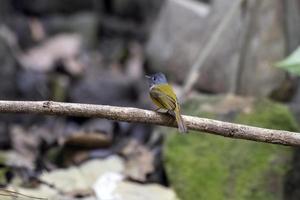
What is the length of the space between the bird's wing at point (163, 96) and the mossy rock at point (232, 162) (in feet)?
3.28

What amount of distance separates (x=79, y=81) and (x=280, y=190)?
2.47 metres

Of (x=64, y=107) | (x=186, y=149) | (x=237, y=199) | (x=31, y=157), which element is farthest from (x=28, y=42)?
(x=64, y=107)

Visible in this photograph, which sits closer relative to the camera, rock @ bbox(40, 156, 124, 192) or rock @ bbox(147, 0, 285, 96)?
rock @ bbox(40, 156, 124, 192)

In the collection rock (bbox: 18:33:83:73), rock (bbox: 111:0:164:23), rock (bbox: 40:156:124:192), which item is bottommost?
rock (bbox: 40:156:124:192)

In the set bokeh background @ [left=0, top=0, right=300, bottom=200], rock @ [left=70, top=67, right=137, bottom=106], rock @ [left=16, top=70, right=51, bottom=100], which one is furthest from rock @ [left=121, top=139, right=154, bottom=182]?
rock @ [left=16, top=70, right=51, bottom=100]

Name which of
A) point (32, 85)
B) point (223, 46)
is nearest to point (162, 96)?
point (223, 46)

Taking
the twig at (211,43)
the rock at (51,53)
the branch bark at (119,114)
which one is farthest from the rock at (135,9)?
the branch bark at (119,114)

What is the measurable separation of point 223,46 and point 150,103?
0.78m

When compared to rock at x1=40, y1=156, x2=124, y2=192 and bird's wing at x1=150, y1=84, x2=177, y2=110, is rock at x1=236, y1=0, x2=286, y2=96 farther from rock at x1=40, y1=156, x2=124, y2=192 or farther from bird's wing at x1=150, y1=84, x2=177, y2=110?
bird's wing at x1=150, y1=84, x2=177, y2=110

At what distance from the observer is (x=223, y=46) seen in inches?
222

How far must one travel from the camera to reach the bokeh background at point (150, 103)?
4473 millimetres

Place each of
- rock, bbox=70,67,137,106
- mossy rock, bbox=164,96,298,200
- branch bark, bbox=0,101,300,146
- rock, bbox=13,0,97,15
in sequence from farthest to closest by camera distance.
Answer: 1. rock, bbox=13,0,97,15
2. rock, bbox=70,67,137,106
3. mossy rock, bbox=164,96,298,200
4. branch bark, bbox=0,101,300,146

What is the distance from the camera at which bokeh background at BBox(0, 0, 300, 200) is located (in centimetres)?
447

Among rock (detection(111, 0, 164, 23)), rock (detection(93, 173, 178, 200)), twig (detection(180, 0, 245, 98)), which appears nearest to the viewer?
rock (detection(93, 173, 178, 200))
